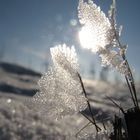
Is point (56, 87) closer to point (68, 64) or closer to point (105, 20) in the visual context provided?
point (68, 64)

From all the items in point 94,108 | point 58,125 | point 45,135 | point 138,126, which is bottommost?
point 138,126

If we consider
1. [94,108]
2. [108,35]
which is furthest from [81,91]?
[94,108]

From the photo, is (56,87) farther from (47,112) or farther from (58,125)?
(58,125)

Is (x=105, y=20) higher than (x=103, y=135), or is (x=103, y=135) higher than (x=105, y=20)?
(x=105, y=20)

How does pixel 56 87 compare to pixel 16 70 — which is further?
pixel 16 70

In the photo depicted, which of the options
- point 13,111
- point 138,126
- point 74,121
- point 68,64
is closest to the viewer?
point 138,126

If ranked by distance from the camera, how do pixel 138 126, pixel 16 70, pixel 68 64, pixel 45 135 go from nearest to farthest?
pixel 138 126, pixel 68 64, pixel 45 135, pixel 16 70
